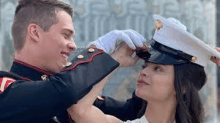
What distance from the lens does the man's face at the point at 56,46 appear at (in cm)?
219

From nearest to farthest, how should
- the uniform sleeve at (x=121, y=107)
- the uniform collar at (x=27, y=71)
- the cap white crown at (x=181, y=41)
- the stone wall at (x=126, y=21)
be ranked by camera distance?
the uniform collar at (x=27, y=71)
the cap white crown at (x=181, y=41)
the uniform sleeve at (x=121, y=107)
the stone wall at (x=126, y=21)

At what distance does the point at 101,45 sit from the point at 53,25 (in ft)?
0.91

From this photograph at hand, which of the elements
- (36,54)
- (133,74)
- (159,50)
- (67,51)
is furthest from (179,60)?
(133,74)

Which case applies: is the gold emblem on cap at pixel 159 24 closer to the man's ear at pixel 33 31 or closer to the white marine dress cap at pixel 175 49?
the white marine dress cap at pixel 175 49

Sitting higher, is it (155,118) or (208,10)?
(155,118)

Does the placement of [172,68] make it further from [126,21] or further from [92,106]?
[126,21]

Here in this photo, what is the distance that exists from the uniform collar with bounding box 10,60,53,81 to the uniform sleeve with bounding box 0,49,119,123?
12 centimetres

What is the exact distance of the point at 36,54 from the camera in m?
2.19

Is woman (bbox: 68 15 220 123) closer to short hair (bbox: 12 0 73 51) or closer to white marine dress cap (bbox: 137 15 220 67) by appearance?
white marine dress cap (bbox: 137 15 220 67)

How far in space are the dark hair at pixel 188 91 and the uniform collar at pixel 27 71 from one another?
0.84 metres

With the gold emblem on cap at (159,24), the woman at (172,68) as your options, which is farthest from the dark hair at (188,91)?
the gold emblem on cap at (159,24)

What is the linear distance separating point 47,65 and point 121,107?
72 centimetres

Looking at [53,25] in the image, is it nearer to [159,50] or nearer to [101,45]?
[101,45]

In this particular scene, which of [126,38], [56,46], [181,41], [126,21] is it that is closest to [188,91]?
[181,41]
